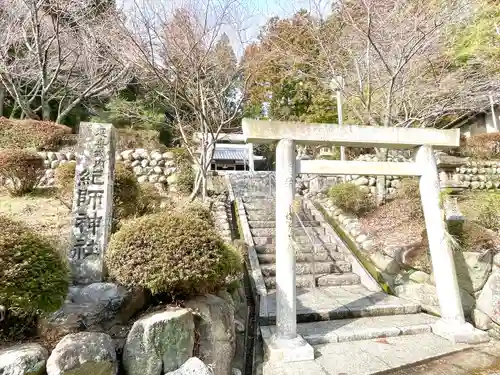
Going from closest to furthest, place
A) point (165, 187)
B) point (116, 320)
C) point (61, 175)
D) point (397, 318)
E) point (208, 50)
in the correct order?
point (116, 320) → point (397, 318) → point (61, 175) → point (208, 50) → point (165, 187)

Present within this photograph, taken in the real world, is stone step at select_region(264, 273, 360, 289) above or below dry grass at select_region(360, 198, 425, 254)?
below

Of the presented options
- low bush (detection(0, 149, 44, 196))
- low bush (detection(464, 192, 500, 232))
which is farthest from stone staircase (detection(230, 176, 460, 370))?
low bush (detection(0, 149, 44, 196))

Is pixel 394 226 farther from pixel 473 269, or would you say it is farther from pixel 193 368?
pixel 193 368

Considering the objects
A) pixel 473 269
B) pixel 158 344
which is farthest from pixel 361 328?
pixel 158 344

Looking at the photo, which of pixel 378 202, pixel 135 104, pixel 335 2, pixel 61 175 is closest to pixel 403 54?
pixel 335 2

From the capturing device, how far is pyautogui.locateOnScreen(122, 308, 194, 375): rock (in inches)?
113

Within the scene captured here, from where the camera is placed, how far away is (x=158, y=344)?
9.67ft

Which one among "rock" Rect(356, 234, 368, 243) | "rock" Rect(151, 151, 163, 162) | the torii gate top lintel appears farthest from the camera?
"rock" Rect(151, 151, 163, 162)

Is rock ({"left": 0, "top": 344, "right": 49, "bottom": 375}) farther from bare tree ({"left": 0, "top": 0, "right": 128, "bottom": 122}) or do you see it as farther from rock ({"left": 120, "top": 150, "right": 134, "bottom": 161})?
rock ({"left": 120, "top": 150, "right": 134, "bottom": 161})

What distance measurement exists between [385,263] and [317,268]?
1.44 metres

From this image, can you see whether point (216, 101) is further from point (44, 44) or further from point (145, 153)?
point (44, 44)

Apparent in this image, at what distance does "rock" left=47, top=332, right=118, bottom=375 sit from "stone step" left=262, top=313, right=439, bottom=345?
2.42 m

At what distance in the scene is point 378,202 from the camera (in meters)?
9.46

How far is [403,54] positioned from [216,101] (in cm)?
535
